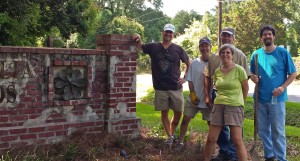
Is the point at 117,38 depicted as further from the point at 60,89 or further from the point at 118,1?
the point at 118,1

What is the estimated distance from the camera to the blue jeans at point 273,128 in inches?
223

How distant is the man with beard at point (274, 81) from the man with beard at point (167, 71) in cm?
119

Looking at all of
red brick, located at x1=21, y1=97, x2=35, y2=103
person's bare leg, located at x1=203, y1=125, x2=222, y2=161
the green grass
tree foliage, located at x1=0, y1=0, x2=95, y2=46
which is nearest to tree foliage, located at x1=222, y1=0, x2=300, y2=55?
the green grass

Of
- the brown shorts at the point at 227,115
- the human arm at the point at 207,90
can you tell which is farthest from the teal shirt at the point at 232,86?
the human arm at the point at 207,90

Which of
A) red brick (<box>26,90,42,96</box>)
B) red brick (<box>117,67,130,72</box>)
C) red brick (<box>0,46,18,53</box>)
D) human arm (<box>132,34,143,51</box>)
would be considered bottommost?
red brick (<box>26,90,42,96</box>)

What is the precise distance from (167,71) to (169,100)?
49 centimetres

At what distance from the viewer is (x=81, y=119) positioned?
19.6 feet

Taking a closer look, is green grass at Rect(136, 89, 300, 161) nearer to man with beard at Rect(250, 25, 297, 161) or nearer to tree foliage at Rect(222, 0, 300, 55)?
man with beard at Rect(250, 25, 297, 161)

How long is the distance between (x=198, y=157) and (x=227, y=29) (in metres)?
1.87

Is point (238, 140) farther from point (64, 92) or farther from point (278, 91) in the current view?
point (64, 92)

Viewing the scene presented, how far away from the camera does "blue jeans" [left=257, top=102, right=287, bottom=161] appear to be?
565 cm

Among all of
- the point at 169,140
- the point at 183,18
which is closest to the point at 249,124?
the point at 169,140

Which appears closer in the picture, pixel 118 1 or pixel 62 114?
pixel 62 114

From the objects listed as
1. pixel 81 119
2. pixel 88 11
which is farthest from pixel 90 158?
pixel 88 11
